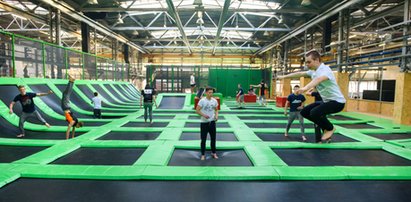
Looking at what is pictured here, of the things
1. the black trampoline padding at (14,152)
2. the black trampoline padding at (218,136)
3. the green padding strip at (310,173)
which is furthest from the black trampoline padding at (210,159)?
the black trampoline padding at (14,152)

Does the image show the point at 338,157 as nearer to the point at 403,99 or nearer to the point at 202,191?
the point at 202,191

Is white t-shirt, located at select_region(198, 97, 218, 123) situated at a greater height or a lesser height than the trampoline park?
greater

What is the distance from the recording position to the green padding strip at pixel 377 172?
397 cm

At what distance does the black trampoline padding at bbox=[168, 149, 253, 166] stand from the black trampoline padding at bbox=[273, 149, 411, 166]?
0.88 metres

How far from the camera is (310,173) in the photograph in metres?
4.09

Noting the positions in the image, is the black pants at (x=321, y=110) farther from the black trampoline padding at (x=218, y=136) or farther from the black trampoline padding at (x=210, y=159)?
the black trampoline padding at (x=218, y=136)

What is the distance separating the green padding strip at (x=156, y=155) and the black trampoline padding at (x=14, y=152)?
249 centimetres

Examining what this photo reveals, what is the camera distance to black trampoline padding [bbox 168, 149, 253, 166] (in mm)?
4664

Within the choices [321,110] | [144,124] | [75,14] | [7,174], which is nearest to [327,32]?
[144,124]

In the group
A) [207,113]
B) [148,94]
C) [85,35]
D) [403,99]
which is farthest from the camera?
[85,35]

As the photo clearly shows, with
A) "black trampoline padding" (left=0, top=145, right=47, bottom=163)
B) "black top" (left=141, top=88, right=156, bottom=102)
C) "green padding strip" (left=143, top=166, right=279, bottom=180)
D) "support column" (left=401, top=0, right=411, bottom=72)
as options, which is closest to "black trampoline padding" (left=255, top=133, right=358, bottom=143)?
"green padding strip" (left=143, top=166, right=279, bottom=180)

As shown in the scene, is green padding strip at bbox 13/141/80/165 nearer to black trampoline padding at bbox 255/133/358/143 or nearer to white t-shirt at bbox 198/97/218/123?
white t-shirt at bbox 198/97/218/123

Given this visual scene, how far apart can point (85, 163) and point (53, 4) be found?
11.0 meters

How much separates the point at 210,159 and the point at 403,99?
888cm
